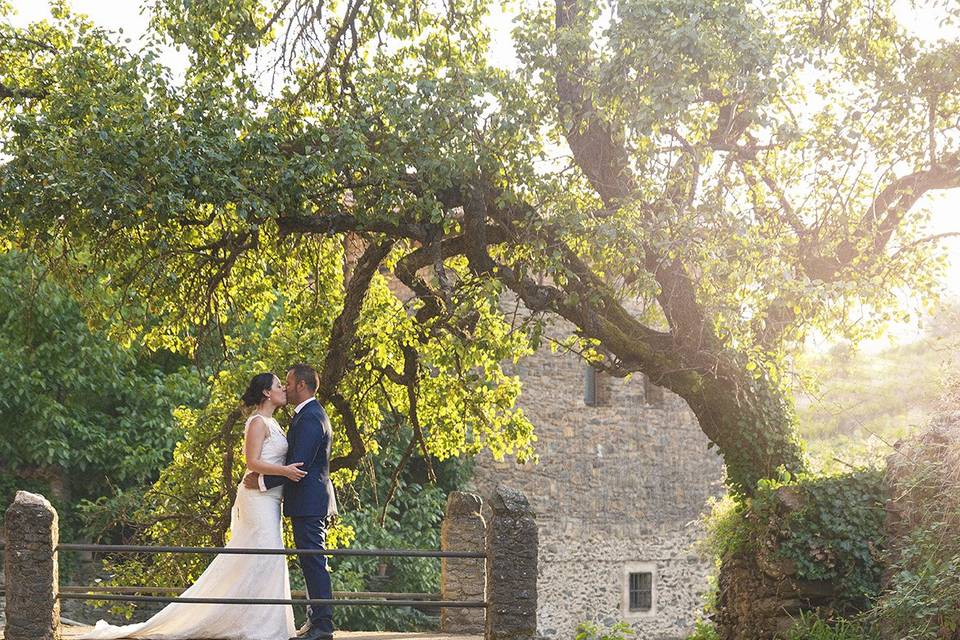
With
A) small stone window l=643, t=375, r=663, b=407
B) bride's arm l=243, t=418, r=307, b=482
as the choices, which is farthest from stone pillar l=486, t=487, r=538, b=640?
small stone window l=643, t=375, r=663, b=407

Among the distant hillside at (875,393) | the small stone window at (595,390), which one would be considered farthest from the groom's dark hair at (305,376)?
the distant hillside at (875,393)

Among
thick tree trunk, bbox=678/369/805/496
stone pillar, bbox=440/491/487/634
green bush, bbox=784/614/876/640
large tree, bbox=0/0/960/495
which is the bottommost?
green bush, bbox=784/614/876/640

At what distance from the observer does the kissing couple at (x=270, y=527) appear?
9.46 metres

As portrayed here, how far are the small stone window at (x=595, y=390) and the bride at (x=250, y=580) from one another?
55.3 ft

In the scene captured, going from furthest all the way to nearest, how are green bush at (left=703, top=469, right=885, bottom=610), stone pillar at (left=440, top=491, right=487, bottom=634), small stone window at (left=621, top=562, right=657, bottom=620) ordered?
small stone window at (left=621, top=562, right=657, bottom=620), stone pillar at (left=440, top=491, right=487, bottom=634), green bush at (left=703, top=469, right=885, bottom=610)

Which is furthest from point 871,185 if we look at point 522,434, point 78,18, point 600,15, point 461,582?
point 78,18

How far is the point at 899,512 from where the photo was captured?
39.3 feet

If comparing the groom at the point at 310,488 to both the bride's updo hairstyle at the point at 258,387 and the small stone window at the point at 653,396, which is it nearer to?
the bride's updo hairstyle at the point at 258,387

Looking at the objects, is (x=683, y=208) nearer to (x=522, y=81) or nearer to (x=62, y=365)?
(x=522, y=81)

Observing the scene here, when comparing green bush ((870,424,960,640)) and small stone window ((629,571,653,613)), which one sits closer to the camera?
green bush ((870,424,960,640))

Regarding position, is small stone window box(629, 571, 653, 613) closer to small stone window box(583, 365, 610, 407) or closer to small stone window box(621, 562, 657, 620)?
small stone window box(621, 562, 657, 620)

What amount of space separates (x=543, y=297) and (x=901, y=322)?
11.9ft

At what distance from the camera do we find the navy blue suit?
9.43 meters

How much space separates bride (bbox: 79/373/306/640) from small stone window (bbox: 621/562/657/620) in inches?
684
